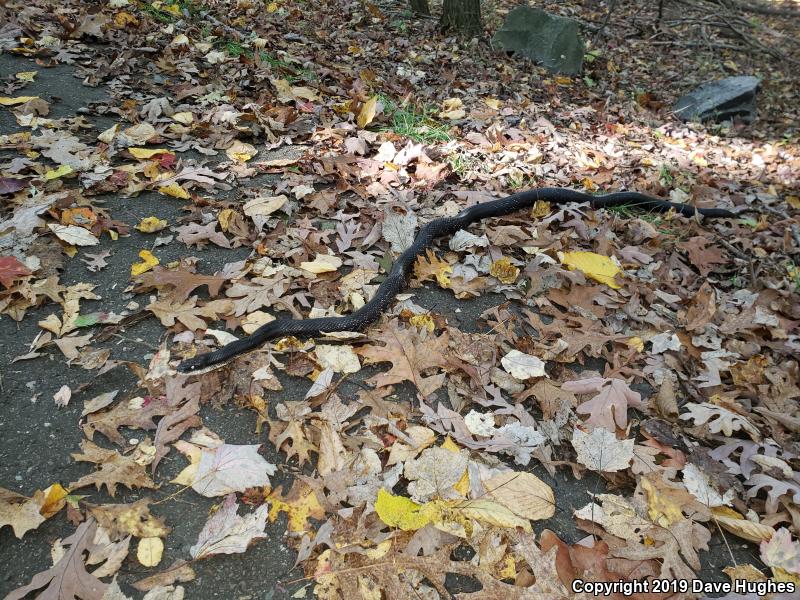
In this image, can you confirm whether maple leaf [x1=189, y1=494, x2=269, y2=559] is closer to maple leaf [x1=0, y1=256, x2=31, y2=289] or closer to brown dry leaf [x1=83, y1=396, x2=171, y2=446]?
brown dry leaf [x1=83, y1=396, x2=171, y2=446]

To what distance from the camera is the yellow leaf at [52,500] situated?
1.82 m

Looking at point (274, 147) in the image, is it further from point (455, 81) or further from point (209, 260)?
point (455, 81)

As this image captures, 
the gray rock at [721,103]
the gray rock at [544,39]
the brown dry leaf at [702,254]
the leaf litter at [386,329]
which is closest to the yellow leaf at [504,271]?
the leaf litter at [386,329]

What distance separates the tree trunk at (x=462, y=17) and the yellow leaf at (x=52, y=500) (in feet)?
25.3

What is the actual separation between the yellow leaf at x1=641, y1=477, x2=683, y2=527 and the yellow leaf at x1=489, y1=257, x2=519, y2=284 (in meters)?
1.45

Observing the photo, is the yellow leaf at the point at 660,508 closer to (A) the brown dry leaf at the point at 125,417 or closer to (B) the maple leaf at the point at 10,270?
(A) the brown dry leaf at the point at 125,417

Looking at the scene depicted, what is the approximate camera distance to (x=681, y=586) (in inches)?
72.0

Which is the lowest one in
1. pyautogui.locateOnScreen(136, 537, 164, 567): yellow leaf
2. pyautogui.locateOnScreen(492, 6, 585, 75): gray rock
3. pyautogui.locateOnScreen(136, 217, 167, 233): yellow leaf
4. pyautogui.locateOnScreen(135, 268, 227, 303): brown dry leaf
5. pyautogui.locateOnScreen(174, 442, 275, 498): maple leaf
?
pyautogui.locateOnScreen(136, 537, 164, 567): yellow leaf

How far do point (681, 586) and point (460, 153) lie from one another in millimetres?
3697

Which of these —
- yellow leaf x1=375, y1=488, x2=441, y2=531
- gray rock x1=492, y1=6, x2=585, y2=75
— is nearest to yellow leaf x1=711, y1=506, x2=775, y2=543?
yellow leaf x1=375, y1=488, x2=441, y2=531

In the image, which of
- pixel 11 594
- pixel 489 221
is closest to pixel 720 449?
pixel 489 221

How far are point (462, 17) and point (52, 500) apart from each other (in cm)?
788

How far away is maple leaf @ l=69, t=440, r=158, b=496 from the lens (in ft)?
6.30

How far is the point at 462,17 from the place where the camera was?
7.53 m
